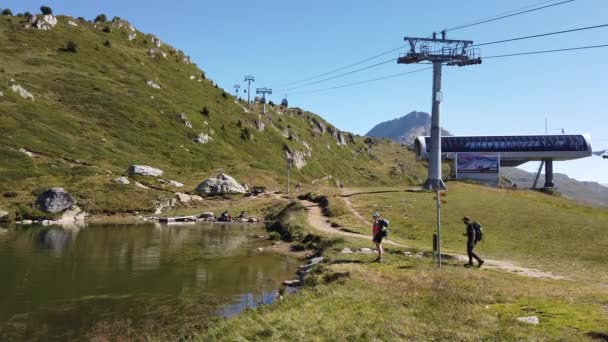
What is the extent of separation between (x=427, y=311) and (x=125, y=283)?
68.0 feet

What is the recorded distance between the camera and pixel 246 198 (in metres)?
96.7

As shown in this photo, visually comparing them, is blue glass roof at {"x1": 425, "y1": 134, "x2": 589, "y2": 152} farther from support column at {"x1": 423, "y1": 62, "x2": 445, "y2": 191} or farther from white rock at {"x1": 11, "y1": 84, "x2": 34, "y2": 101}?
white rock at {"x1": 11, "y1": 84, "x2": 34, "y2": 101}

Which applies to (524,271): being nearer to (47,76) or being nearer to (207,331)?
(207,331)

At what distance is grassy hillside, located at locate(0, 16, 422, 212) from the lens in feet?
295

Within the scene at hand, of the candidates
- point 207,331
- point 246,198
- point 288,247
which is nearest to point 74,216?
point 246,198

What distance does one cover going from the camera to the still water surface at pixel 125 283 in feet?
70.5

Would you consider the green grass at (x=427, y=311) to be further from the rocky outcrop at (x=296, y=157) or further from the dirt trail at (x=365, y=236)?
the rocky outcrop at (x=296, y=157)

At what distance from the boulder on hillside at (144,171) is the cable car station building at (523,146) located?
5476cm

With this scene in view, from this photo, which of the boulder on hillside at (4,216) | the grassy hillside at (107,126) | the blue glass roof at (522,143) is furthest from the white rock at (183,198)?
the blue glass roof at (522,143)

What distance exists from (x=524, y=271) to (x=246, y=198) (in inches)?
2868

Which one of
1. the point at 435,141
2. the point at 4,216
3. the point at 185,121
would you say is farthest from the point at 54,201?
the point at 185,121

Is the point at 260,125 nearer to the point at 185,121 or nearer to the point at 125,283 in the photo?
the point at 185,121

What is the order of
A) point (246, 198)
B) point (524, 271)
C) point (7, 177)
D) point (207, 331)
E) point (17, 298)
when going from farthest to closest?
point (246, 198) → point (7, 177) → point (524, 271) → point (17, 298) → point (207, 331)

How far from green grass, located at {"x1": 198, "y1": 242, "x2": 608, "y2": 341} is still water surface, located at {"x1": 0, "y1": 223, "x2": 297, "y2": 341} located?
4636 millimetres
